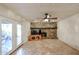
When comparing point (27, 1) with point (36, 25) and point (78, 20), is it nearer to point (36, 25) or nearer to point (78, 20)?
point (78, 20)

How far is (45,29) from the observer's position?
42.1 feet

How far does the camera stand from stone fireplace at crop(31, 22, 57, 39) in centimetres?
1258

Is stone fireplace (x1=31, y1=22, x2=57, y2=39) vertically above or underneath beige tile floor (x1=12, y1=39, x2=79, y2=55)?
above

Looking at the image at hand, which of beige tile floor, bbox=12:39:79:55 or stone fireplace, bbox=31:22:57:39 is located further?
stone fireplace, bbox=31:22:57:39

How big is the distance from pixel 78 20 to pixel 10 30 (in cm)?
331

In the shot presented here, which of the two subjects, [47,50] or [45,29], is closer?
[47,50]

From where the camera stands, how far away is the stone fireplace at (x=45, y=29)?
12.6 metres

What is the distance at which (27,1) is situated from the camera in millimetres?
1296

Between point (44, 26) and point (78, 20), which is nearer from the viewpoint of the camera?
point (78, 20)

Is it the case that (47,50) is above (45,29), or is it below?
below

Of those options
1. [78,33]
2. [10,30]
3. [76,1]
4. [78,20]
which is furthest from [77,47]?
[76,1]

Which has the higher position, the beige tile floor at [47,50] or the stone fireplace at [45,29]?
the stone fireplace at [45,29]
